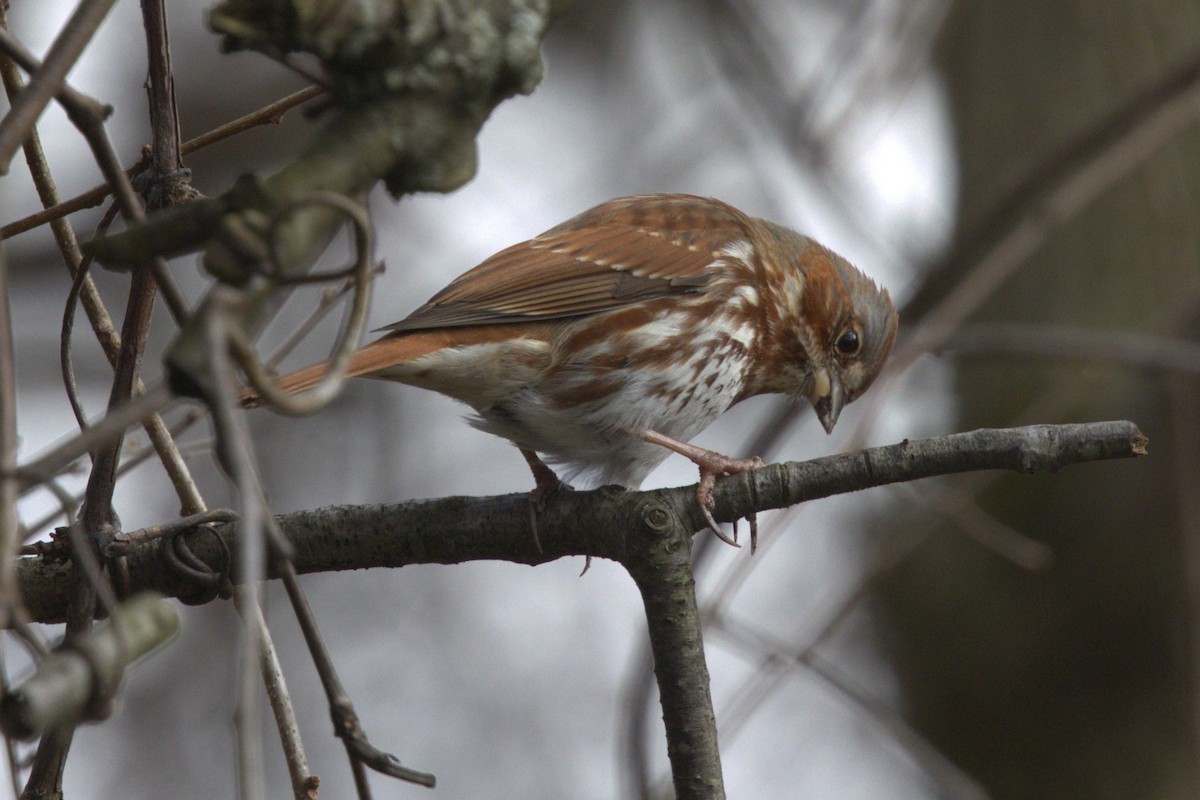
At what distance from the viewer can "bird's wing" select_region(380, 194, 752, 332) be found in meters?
3.73

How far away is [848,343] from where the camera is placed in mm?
4398

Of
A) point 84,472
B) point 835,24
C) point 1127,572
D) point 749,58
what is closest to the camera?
point 84,472

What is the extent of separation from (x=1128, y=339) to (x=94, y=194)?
3.67 metres

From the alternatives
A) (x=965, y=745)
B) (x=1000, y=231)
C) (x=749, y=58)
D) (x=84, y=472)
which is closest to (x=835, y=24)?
(x=749, y=58)

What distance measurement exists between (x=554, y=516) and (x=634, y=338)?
1363mm

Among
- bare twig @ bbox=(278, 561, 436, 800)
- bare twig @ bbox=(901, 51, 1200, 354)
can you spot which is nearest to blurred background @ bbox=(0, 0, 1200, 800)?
bare twig @ bbox=(901, 51, 1200, 354)

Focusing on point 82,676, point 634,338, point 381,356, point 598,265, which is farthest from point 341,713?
point 598,265

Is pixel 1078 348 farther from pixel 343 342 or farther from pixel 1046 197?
pixel 343 342

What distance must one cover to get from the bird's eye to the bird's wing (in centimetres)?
52

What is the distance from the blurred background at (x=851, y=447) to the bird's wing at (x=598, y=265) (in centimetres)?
51

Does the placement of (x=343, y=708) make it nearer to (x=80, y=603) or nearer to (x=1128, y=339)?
(x=80, y=603)

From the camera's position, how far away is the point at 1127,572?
5953mm

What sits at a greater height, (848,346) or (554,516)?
(848,346)

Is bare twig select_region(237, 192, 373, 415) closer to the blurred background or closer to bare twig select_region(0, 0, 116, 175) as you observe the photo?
bare twig select_region(0, 0, 116, 175)
